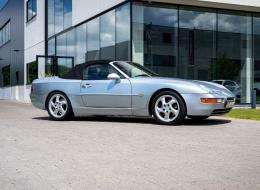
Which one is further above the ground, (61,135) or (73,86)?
(73,86)

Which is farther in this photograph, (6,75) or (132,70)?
(6,75)

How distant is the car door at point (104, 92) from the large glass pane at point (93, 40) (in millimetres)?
11715

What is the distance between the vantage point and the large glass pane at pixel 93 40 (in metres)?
22.1

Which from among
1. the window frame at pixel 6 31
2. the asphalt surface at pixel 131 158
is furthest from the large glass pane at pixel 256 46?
the window frame at pixel 6 31

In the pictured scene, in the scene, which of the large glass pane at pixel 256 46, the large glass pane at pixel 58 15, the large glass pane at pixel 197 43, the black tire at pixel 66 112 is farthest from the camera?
the large glass pane at pixel 58 15

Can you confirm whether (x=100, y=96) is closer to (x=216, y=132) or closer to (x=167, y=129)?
(x=167, y=129)

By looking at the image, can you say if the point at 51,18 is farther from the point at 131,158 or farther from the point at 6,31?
the point at 131,158

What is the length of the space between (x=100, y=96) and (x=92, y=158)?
4.57 m

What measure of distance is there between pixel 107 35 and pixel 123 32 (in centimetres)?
161

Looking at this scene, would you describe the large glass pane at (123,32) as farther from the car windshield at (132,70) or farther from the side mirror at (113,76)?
the side mirror at (113,76)

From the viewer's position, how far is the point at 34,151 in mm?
5980

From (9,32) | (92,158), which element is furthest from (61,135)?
(9,32)

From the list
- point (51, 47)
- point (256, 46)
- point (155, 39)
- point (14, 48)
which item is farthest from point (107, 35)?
point (14, 48)

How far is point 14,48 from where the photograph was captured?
42844mm
